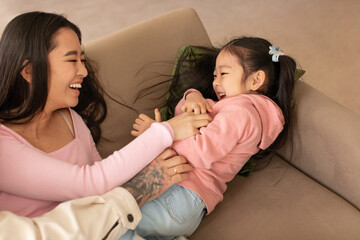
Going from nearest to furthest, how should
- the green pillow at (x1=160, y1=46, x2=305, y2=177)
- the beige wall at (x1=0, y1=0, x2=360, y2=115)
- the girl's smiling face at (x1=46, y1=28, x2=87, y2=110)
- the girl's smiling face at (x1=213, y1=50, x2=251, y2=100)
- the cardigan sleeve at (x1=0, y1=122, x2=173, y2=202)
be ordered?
the cardigan sleeve at (x1=0, y1=122, x2=173, y2=202) < the girl's smiling face at (x1=46, y1=28, x2=87, y2=110) < the girl's smiling face at (x1=213, y1=50, x2=251, y2=100) < the green pillow at (x1=160, y1=46, x2=305, y2=177) < the beige wall at (x1=0, y1=0, x2=360, y2=115)

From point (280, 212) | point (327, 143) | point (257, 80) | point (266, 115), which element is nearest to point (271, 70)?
point (257, 80)

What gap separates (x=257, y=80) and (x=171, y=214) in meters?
0.61

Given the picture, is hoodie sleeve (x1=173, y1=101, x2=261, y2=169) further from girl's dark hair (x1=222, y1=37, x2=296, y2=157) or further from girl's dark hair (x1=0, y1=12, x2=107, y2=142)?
girl's dark hair (x1=0, y1=12, x2=107, y2=142)

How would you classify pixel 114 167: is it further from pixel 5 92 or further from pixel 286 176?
pixel 286 176

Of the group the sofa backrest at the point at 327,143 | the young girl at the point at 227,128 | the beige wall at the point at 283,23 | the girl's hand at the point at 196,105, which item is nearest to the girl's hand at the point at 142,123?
the young girl at the point at 227,128

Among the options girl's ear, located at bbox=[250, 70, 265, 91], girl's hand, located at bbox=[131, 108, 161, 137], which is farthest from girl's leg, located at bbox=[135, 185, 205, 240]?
girl's ear, located at bbox=[250, 70, 265, 91]

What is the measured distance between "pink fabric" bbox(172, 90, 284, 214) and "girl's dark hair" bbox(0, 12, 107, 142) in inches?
19.2

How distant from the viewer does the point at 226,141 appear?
1.21 meters

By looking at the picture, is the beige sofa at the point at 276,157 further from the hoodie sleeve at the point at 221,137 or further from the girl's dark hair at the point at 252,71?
the hoodie sleeve at the point at 221,137

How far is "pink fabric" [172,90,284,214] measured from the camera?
1.21m

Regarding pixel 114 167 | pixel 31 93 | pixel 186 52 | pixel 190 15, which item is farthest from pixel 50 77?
pixel 190 15

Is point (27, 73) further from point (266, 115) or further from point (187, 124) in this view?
point (266, 115)

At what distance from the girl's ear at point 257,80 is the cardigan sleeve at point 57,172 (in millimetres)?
494

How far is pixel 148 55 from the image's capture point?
1509mm
